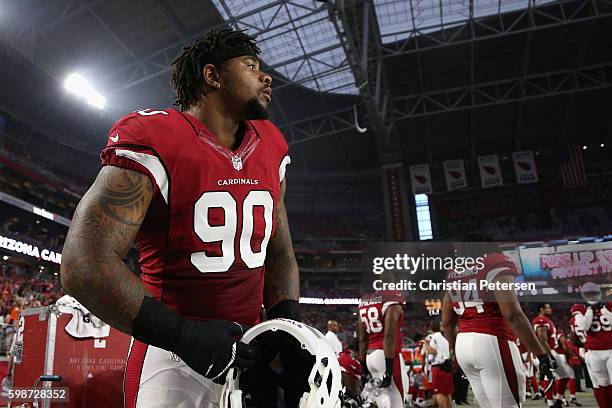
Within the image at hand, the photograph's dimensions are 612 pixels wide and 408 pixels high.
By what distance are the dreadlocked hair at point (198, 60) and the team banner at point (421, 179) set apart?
28212mm

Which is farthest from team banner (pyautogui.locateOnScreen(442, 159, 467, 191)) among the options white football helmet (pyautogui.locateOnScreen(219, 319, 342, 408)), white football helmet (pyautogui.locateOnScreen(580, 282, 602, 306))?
white football helmet (pyautogui.locateOnScreen(219, 319, 342, 408))

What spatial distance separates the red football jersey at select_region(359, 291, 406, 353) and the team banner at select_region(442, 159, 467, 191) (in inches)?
939

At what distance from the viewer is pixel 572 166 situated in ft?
99.0

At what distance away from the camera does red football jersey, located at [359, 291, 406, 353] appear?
20.6 ft

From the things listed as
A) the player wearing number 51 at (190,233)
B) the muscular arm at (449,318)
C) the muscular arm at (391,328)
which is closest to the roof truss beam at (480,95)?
the muscular arm at (391,328)

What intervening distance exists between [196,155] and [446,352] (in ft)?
30.4

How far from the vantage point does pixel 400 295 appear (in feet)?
20.7

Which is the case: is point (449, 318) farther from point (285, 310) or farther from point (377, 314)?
Result: point (285, 310)

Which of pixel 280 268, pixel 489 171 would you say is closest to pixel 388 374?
pixel 280 268

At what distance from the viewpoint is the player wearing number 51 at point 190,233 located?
4.18 ft

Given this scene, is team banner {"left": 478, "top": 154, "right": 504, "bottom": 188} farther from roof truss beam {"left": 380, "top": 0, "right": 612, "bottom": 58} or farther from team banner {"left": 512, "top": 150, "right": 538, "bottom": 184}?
roof truss beam {"left": 380, "top": 0, "right": 612, "bottom": 58}

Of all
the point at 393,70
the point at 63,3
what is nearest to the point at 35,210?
the point at 63,3

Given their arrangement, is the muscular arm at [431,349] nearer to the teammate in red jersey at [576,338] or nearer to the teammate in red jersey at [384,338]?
the teammate in red jersey at [576,338]

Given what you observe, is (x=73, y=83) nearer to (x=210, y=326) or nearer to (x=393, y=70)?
(x=393, y=70)
